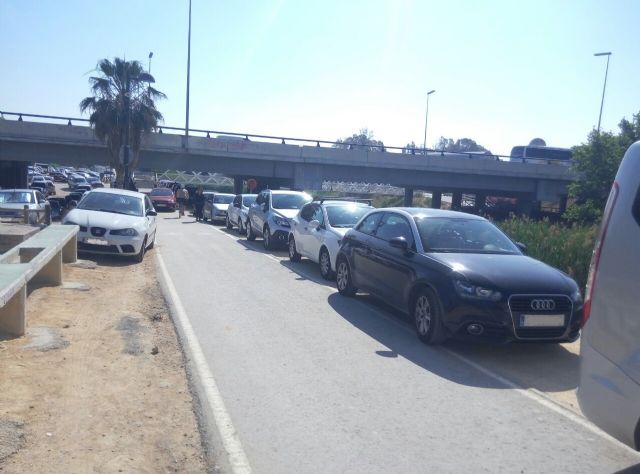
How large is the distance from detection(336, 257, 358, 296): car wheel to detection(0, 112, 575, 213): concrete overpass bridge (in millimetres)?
27662

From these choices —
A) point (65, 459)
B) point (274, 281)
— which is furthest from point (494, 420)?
Result: point (274, 281)

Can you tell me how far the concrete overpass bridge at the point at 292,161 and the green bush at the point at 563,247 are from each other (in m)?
26.2

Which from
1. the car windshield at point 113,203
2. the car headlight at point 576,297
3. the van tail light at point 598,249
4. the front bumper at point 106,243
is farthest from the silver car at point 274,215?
the van tail light at point 598,249

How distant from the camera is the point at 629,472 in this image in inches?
184

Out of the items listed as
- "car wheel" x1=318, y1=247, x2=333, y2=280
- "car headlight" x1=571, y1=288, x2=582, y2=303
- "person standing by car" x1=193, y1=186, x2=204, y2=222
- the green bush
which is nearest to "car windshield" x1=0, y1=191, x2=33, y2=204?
"person standing by car" x1=193, y1=186, x2=204, y2=222

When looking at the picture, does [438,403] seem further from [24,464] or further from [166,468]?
[24,464]

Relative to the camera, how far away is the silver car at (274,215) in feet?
60.4

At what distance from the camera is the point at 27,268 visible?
7785mm

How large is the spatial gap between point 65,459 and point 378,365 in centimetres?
356

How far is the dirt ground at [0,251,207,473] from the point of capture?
15.3 ft

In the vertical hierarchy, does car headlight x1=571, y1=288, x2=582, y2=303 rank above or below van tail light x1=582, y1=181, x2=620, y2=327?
below

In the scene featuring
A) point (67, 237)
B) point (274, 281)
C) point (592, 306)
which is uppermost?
point (592, 306)

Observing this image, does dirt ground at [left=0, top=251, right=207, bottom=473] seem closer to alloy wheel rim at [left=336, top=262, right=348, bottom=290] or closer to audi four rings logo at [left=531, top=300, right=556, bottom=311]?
alloy wheel rim at [left=336, top=262, right=348, bottom=290]

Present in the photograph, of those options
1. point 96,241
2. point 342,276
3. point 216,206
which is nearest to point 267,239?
point 96,241
